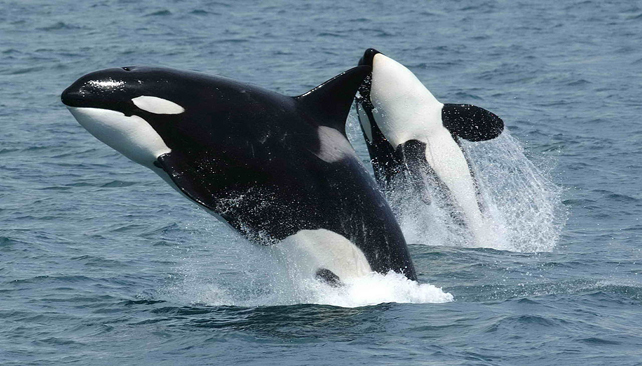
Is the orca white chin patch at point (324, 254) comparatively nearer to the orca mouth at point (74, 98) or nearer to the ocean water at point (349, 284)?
the ocean water at point (349, 284)

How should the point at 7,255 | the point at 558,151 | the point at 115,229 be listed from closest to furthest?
the point at 7,255
the point at 115,229
the point at 558,151

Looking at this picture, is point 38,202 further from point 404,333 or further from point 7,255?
point 404,333

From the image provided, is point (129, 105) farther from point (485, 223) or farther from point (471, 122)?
point (485, 223)

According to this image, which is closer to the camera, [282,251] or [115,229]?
[282,251]

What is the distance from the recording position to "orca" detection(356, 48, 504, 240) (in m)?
15.6

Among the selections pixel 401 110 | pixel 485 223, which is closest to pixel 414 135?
pixel 401 110

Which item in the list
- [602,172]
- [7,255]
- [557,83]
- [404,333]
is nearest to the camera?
[404,333]

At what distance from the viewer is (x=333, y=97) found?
11.8m

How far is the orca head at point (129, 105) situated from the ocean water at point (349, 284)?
187 centimetres

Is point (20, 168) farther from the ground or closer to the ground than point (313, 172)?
closer to the ground

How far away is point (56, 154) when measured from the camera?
2155cm

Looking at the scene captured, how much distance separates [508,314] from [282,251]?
2.45 meters

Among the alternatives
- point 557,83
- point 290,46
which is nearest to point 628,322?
point 557,83

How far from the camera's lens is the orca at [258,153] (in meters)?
11.3
